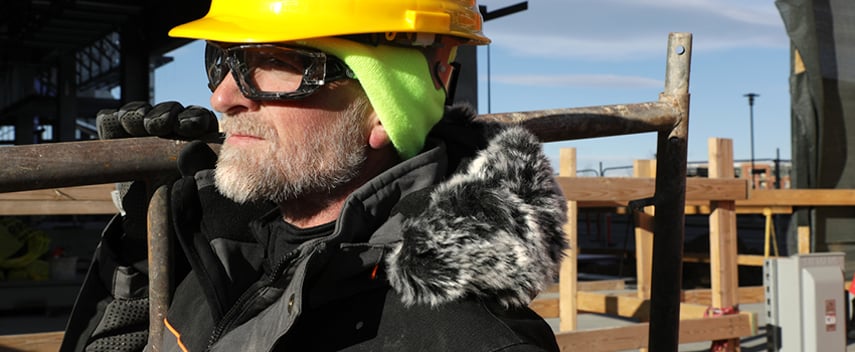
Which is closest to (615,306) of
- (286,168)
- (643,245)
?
(643,245)

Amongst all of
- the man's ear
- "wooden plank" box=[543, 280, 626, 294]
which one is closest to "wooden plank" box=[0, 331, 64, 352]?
the man's ear

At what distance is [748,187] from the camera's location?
22.5 ft

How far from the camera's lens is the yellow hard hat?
194 cm

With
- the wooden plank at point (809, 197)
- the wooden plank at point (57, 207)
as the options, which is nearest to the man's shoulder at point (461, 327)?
the wooden plank at point (57, 207)

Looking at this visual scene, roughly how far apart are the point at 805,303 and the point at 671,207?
2234 mm

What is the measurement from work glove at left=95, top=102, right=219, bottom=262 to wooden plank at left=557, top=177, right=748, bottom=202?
12.0 feet

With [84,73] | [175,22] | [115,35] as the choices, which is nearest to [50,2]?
[175,22]

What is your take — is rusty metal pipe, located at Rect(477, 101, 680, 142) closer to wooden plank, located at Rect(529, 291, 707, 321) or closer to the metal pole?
the metal pole

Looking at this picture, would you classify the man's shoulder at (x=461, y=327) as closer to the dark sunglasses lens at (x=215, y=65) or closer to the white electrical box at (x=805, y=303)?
the dark sunglasses lens at (x=215, y=65)

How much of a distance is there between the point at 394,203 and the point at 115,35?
2634 cm

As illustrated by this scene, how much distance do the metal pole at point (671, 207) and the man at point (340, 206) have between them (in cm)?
80

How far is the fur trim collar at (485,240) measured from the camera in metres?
1.68

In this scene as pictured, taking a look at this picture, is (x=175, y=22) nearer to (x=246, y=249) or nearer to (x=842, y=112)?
(x=842, y=112)

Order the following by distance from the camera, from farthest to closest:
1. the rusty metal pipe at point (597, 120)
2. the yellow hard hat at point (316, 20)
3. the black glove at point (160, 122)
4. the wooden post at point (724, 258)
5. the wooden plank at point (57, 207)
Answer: the wooden post at point (724, 258), the wooden plank at point (57, 207), the rusty metal pipe at point (597, 120), the black glove at point (160, 122), the yellow hard hat at point (316, 20)
